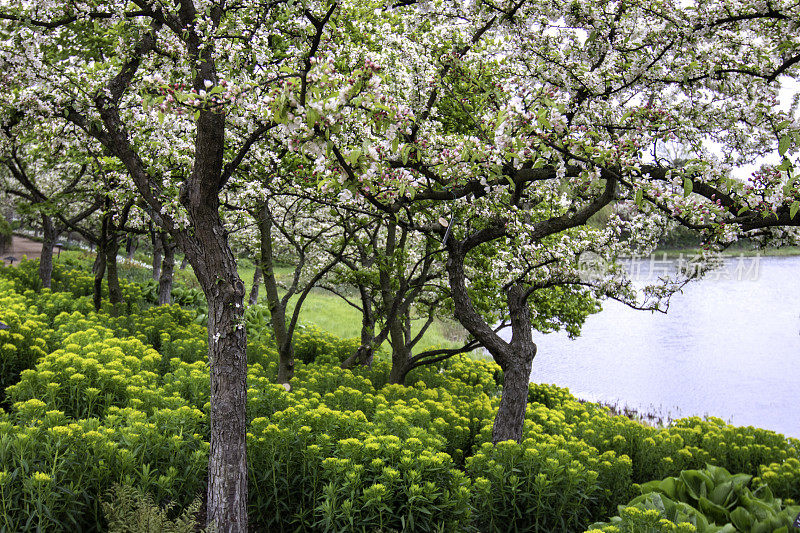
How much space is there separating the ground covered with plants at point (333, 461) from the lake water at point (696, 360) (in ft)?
16.8

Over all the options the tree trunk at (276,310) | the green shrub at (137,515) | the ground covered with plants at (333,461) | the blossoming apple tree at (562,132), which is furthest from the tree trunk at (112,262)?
the green shrub at (137,515)

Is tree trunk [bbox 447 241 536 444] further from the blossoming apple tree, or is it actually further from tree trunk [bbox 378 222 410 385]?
tree trunk [bbox 378 222 410 385]

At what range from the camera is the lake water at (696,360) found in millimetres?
13172

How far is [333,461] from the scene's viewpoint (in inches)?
159

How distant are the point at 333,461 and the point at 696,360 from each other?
1533cm

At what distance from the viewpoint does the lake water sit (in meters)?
Result: 13.2

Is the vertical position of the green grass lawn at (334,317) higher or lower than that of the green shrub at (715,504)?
lower

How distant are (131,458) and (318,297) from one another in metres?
21.1

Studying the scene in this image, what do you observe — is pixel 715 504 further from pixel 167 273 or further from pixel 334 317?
pixel 334 317

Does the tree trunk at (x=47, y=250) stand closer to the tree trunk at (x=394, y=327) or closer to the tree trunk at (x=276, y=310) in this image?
the tree trunk at (x=276, y=310)

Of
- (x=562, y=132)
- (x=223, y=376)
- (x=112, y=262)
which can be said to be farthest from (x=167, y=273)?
(x=562, y=132)

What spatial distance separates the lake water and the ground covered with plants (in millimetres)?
5114

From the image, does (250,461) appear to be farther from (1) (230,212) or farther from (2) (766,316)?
(2) (766,316)

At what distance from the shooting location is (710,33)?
4152mm
